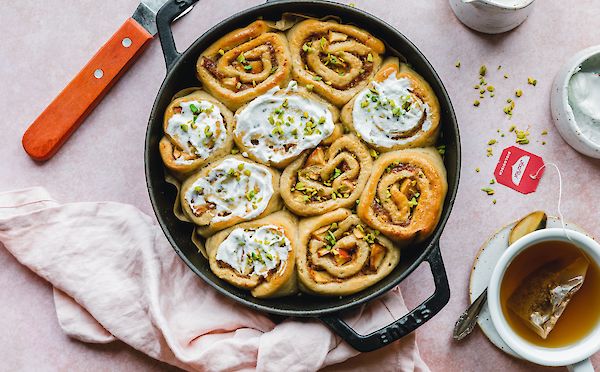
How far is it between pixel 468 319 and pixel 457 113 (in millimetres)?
735

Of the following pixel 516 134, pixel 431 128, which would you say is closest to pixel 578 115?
pixel 516 134

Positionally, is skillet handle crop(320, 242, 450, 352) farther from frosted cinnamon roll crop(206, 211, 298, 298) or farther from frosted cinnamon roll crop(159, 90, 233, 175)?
frosted cinnamon roll crop(159, 90, 233, 175)

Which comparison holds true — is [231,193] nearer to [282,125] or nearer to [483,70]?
[282,125]

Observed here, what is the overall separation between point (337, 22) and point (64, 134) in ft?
3.48

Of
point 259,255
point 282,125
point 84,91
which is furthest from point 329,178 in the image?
point 84,91

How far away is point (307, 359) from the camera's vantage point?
98.7 inches

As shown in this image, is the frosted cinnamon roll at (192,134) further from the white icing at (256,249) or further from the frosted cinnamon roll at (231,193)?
the white icing at (256,249)

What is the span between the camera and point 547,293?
2553mm

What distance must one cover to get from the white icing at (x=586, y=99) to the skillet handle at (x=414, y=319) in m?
0.76

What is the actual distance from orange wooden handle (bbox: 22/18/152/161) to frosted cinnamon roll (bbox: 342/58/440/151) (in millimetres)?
841

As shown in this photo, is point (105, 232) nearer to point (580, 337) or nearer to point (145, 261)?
point (145, 261)

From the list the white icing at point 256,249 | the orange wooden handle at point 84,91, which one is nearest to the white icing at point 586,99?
the white icing at point 256,249

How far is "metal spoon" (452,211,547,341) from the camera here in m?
2.60

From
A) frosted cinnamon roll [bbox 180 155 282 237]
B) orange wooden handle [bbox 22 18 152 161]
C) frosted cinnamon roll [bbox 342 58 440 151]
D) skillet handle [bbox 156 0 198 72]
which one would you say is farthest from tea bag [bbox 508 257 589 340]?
orange wooden handle [bbox 22 18 152 161]
